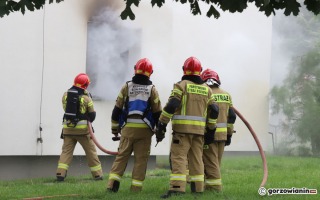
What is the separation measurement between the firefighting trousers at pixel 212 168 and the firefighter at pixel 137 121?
0.81m

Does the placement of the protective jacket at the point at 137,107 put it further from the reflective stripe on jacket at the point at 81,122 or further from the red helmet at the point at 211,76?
the reflective stripe on jacket at the point at 81,122

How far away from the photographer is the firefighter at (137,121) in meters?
7.18

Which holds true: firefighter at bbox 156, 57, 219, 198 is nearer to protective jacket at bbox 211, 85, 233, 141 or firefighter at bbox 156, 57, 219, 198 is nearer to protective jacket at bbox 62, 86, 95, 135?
protective jacket at bbox 211, 85, 233, 141

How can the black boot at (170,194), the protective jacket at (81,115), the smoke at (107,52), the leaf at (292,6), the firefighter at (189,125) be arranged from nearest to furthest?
1. the leaf at (292,6)
2. the black boot at (170,194)
3. the firefighter at (189,125)
4. the protective jacket at (81,115)
5. the smoke at (107,52)

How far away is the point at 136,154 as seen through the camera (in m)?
7.25

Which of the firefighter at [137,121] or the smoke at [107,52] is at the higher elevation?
the smoke at [107,52]

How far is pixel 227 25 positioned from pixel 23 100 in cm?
670

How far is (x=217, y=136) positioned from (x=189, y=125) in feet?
2.49

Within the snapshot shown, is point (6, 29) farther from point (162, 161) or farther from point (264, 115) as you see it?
point (264, 115)

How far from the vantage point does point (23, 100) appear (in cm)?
984

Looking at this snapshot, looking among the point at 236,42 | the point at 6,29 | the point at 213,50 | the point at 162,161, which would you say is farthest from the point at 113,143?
the point at 236,42

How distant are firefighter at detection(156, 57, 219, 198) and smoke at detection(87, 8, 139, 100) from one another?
13.3 feet

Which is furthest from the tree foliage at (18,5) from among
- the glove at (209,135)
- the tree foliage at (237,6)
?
the glove at (209,135)

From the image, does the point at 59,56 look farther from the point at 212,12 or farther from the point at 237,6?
the point at 237,6
